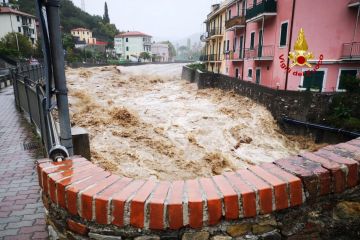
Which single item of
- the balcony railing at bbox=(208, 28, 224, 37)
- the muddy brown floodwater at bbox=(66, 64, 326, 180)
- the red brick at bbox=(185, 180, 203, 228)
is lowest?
the muddy brown floodwater at bbox=(66, 64, 326, 180)

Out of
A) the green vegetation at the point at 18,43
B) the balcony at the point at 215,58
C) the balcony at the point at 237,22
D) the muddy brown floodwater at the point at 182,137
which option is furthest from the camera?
the green vegetation at the point at 18,43

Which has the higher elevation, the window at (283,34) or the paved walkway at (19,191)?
the window at (283,34)

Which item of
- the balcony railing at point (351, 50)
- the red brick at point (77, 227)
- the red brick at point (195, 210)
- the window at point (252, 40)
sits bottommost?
the red brick at point (77, 227)

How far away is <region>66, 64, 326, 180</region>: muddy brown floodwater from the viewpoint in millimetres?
8841

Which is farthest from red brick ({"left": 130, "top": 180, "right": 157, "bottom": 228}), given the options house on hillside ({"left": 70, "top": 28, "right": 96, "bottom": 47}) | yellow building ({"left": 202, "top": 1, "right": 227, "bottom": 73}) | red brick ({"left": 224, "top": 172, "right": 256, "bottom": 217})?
house on hillside ({"left": 70, "top": 28, "right": 96, "bottom": 47})

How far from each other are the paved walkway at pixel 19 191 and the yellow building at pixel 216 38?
2959 cm

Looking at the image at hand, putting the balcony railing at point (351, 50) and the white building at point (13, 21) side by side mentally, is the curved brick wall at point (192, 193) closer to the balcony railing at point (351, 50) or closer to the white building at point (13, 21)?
the balcony railing at point (351, 50)

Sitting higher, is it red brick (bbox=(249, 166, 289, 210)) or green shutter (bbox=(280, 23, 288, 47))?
green shutter (bbox=(280, 23, 288, 47))

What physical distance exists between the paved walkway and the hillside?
87409mm

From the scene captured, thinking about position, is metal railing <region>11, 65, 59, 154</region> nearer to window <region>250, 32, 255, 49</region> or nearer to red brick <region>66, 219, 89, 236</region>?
red brick <region>66, 219, 89, 236</region>

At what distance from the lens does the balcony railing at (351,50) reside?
16.1 metres

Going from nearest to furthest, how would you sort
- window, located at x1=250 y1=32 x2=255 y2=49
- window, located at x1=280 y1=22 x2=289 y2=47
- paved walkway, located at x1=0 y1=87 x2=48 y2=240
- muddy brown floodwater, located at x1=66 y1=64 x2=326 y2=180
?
paved walkway, located at x1=0 y1=87 x2=48 y2=240 → muddy brown floodwater, located at x1=66 y1=64 x2=326 y2=180 → window, located at x1=280 y1=22 x2=289 y2=47 → window, located at x1=250 y1=32 x2=255 y2=49

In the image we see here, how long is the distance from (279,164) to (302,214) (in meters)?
0.33

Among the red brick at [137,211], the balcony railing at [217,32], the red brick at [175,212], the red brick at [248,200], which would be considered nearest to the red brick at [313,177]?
the red brick at [248,200]
